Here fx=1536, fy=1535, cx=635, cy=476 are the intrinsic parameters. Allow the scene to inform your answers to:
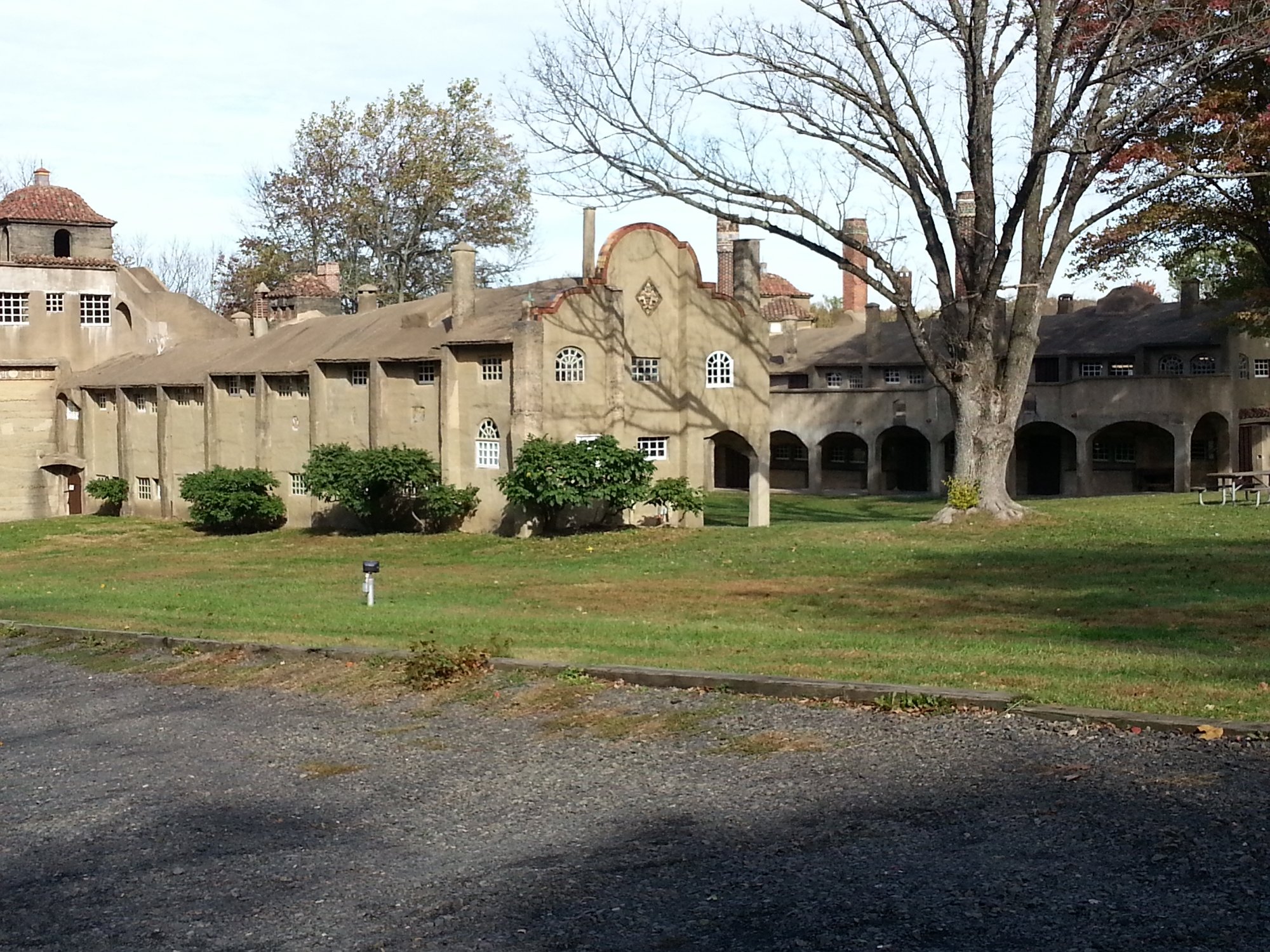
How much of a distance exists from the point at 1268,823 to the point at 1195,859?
2.48 feet

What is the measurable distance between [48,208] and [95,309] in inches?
148

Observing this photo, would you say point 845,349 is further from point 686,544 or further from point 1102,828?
point 1102,828

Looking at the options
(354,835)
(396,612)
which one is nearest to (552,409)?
(396,612)

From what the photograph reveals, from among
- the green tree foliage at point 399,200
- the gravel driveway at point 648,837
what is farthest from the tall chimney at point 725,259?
the gravel driveway at point 648,837

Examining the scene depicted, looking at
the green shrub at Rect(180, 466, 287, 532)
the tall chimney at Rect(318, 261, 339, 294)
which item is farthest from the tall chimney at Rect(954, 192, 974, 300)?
the tall chimney at Rect(318, 261, 339, 294)

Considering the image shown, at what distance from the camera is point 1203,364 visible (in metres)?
53.5

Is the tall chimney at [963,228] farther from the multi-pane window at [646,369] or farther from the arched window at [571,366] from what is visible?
the arched window at [571,366]

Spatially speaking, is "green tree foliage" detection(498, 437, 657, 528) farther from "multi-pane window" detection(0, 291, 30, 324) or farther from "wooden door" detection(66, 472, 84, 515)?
"multi-pane window" detection(0, 291, 30, 324)

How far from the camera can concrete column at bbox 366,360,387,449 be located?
4012cm

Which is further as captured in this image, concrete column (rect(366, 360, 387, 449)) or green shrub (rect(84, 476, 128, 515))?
green shrub (rect(84, 476, 128, 515))

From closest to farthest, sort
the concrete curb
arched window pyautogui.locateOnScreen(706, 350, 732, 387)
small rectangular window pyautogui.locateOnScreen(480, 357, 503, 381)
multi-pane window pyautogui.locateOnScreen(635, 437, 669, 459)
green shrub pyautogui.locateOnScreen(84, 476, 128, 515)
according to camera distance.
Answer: the concrete curb < small rectangular window pyautogui.locateOnScreen(480, 357, 503, 381) < multi-pane window pyautogui.locateOnScreen(635, 437, 669, 459) < arched window pyautogui.locateOnScreen(706, 350, 732, 387) < green shrub pyautogui.locateOnScreen(84, 476, 128, 515)

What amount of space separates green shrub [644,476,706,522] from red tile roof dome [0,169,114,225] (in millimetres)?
27250

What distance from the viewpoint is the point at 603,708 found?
1230 cm

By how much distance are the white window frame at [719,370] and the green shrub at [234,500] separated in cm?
1359
